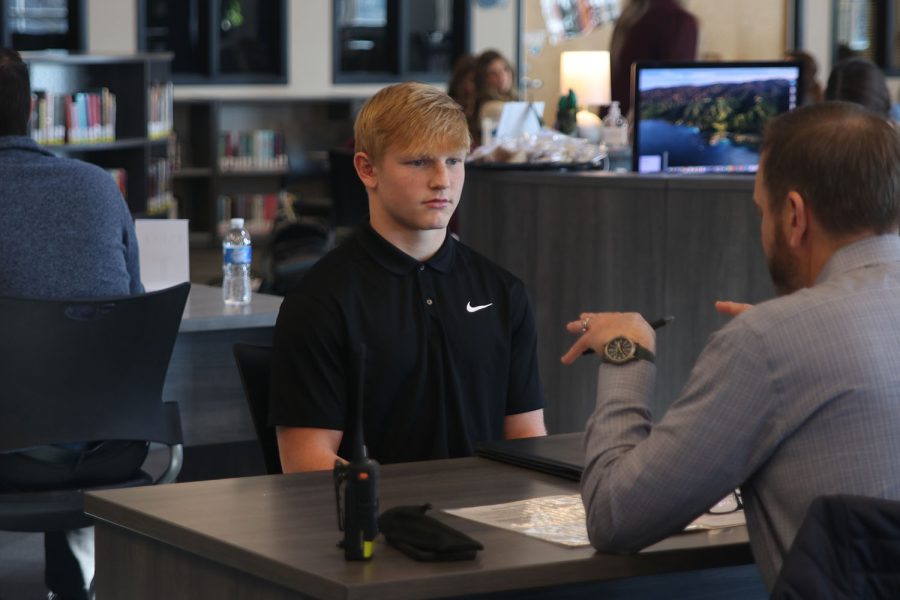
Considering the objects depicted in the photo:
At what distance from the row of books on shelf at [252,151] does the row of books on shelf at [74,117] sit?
2.20m

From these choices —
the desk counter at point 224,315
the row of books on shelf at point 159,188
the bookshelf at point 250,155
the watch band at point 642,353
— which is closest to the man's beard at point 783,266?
the watch band at point 642,353

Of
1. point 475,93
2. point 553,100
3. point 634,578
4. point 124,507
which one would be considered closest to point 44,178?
point 124,507

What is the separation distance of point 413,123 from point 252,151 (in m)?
9.09

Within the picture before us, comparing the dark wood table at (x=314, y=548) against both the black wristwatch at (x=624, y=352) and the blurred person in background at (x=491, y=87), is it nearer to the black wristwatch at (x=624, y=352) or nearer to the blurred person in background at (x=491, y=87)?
the black wristwatch at (x=624, y=352)

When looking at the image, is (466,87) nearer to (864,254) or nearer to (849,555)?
(864,254)

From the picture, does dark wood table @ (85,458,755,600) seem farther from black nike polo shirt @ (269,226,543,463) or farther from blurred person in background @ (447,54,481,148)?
blurred person in background @ (447,54,481,148)

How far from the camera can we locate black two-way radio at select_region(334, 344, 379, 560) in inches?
63.6

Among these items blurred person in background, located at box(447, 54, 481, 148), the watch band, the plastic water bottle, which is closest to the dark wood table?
the watch band

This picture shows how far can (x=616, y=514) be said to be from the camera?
1.67 metres

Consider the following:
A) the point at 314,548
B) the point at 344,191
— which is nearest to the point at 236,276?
the point at 314,548

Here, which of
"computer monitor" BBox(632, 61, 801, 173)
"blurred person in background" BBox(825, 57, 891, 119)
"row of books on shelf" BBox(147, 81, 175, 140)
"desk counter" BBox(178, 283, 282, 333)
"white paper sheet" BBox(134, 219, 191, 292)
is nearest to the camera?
"desk counter" BBox(178, 283, 282, 333)

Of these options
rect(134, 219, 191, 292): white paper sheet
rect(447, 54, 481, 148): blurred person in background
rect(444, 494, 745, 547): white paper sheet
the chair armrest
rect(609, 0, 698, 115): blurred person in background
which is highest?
rect(609, 0, 698, 115): blurred person in background

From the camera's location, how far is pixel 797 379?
1.61 metres

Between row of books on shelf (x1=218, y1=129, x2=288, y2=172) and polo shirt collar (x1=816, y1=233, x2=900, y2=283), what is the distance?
9.78 metres
